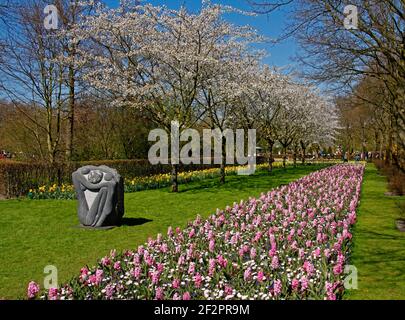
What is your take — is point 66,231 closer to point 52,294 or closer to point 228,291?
point 52,294

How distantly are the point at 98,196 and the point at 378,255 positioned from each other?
6.39m

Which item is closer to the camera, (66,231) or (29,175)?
(66,231)

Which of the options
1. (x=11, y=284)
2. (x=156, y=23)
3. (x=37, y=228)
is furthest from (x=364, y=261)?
(x=156, y=23)

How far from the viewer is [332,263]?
6047 mm

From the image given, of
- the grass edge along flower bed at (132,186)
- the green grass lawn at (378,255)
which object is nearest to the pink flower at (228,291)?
the green grass lawn at (378,255)

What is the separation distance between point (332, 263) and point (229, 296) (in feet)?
7.04

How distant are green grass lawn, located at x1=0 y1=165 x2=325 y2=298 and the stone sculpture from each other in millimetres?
355

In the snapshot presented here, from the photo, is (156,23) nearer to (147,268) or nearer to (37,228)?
(37,228)

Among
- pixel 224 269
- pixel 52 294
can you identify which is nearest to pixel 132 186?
pixel 224 269

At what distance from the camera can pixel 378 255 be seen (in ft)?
23.5

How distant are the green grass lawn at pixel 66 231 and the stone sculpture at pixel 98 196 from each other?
1.17ft

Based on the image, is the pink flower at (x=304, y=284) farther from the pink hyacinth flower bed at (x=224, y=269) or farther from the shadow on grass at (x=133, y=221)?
the shadow on grass at (x=133, y=221)

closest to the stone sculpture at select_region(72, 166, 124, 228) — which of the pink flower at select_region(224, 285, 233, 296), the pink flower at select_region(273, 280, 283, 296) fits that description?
the pink flower at select_region(224, 285, 233, 296)

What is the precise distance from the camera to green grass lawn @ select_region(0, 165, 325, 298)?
641 centimetres
